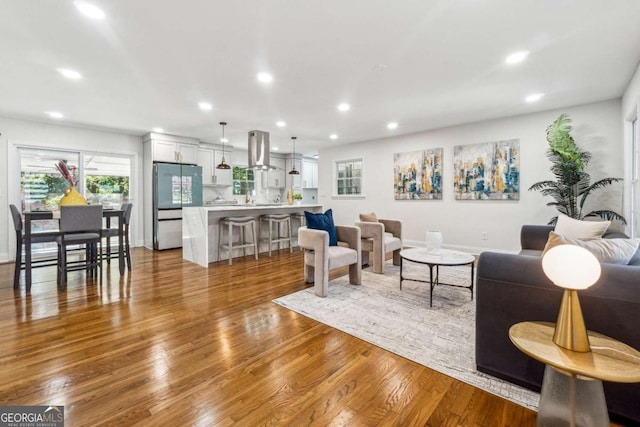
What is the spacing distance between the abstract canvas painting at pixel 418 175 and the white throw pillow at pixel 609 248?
4.22 m

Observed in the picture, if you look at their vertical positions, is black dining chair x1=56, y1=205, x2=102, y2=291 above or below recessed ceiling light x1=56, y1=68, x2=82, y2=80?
below

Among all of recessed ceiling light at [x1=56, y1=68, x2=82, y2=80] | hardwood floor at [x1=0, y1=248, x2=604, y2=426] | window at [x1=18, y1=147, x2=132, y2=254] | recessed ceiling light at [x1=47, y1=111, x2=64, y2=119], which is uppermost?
recessed ceiling light at [x1=47, y1=111, x2=64, y2=119]

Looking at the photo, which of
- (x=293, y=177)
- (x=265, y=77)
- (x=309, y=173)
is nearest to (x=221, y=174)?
(x=293, y=177)

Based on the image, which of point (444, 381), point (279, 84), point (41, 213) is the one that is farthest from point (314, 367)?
point (41, 213)

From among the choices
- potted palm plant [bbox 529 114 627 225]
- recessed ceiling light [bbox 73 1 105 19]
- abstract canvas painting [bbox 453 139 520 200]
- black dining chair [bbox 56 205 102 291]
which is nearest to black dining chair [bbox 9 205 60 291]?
black dining chair [bbox 56 205 102 291]

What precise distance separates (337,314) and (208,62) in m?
2.79

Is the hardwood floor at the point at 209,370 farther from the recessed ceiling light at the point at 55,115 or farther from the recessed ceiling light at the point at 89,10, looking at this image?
the recessed ceiling light at the point at 55,115

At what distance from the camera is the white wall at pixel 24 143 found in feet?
16.2

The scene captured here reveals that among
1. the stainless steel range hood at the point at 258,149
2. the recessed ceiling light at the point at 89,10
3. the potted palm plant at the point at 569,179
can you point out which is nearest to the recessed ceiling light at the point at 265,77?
the recessed ceiling light at the point at 89,10

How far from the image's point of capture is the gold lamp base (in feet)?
3.82

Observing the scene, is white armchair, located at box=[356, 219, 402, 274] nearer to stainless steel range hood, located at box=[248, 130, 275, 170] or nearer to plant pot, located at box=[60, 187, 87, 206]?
stainless steel range hood, located at box=[248, 130, 275, 170]

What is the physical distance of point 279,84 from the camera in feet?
11.5

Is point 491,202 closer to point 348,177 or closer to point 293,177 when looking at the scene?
point 348,177

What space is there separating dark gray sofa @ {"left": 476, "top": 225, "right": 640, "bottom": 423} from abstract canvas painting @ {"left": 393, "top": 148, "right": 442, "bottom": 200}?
4310 mm
